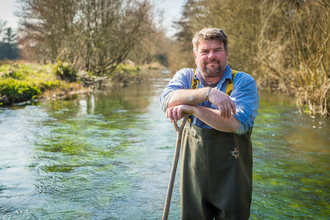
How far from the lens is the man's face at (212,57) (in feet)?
8.34

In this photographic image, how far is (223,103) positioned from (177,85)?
530mm

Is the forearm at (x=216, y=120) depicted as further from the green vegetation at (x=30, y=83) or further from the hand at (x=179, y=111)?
the green vegetation at (x=30, y=83)

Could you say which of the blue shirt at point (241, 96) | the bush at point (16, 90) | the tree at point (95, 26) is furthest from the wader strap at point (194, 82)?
the tree at point (95, 26)

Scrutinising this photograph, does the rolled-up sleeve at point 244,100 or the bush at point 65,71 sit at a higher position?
the bush at point 65,71

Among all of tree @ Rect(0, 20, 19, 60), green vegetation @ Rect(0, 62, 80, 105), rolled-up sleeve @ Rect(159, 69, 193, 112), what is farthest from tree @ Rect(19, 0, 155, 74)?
tree @ Rect(0, 20, 19, 60)

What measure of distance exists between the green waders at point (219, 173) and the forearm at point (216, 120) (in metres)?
0.12

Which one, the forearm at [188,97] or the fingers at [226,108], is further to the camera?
the forearm at [188,97]

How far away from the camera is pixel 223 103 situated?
2.33 meters

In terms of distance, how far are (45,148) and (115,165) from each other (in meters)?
2.06

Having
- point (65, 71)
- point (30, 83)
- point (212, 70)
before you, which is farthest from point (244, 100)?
point (65, 71)

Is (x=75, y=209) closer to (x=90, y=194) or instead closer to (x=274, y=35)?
(x=90, y=194)

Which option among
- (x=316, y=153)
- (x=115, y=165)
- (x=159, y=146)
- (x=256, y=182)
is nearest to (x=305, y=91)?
(x=316, y=153)

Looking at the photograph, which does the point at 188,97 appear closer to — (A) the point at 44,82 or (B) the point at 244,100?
(B) the point at 244,100

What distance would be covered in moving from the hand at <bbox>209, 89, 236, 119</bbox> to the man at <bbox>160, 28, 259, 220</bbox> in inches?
1.3
